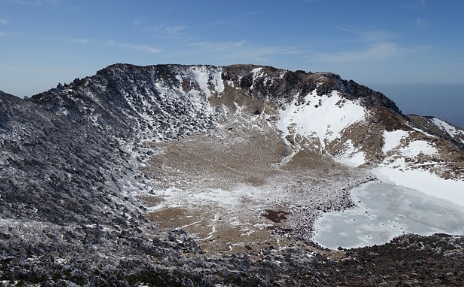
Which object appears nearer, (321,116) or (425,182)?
(425,182)

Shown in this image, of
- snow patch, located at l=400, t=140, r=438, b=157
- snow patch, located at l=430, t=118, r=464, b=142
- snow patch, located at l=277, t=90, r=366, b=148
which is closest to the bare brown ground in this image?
snow patch, located at l=277, t=90, r=366, b=148

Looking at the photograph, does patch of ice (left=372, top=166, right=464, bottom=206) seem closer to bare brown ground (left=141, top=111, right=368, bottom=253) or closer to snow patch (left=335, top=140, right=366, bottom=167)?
snow patch (left=335, top=140, right=366, bottom=167)

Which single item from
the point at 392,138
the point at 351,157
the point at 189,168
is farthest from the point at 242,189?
the point at 392,138

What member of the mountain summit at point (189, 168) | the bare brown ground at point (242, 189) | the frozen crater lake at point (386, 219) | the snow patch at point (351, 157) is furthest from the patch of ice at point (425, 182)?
the bare brown ground at point (242, 189)

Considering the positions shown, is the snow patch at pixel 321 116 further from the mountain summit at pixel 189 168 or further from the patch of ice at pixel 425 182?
the patch of ice at pixel 425 182

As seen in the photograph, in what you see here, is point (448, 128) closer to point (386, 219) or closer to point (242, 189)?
point (386, 219)

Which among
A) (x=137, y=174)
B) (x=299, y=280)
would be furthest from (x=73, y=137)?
(x=299, y=280)
